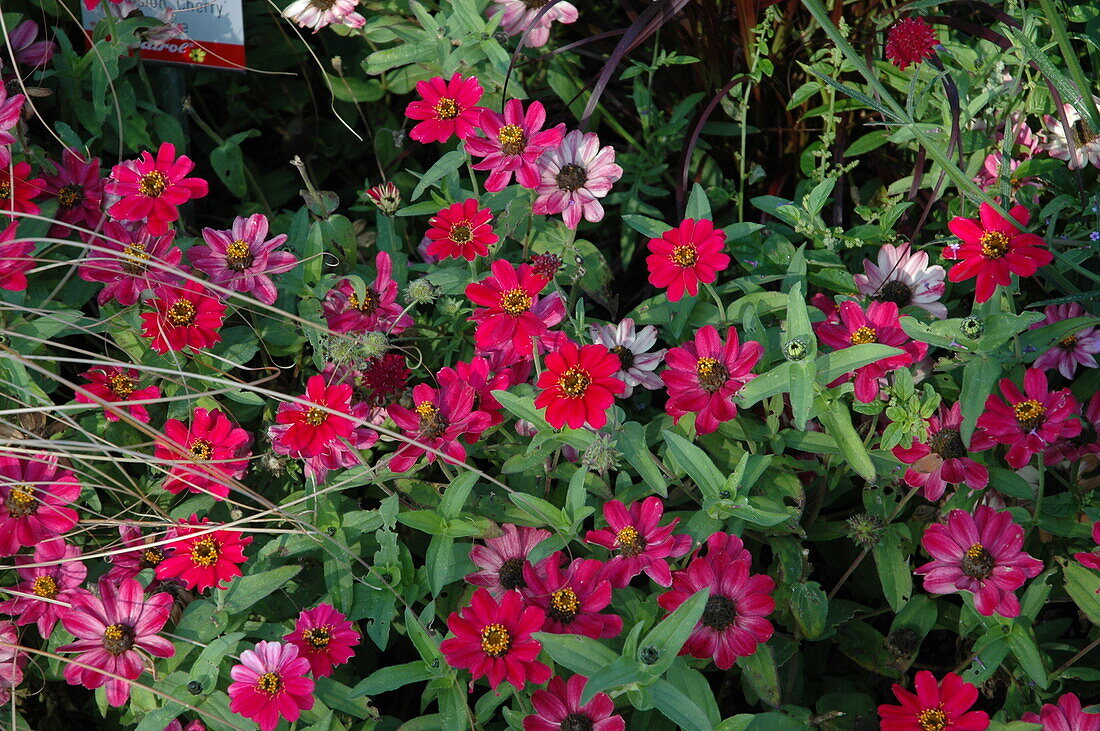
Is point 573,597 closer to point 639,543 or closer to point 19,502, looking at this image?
point 639,543

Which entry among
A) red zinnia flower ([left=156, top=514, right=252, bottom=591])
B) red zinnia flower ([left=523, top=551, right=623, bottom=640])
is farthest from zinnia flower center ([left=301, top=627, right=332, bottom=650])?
red zinnia flower ([left=523, top=551, right=623, bottom=640])

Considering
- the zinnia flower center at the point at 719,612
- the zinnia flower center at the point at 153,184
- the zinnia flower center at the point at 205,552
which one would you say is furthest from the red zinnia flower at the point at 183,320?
the zinnia flower center at the point at 719,612

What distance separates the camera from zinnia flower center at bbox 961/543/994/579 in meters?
1.05

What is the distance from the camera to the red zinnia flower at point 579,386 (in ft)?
3.39

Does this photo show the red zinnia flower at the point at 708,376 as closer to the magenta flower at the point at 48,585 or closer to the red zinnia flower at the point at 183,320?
the red zinnia flower at the point at 183,320

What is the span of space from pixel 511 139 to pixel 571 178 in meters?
0.11

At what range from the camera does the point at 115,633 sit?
44.1 inches

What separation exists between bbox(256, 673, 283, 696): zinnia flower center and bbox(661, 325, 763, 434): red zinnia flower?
0.51 m

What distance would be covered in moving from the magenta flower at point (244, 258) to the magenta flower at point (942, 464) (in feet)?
2.65

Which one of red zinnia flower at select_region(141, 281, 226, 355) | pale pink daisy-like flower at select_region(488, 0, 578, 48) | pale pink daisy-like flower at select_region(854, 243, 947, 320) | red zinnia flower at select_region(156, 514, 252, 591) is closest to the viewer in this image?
red zinnia flower at select_region(156, 514, 252, 591)

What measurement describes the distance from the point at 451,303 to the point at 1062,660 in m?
0.93

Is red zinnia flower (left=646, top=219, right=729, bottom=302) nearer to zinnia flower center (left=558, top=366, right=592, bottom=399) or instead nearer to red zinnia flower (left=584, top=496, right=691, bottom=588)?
zinnia flower center (left=558, top=366, right=592, bottom=399)

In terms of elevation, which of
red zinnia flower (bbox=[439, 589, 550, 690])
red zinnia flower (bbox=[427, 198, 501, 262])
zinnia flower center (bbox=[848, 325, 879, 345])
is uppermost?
red zinnia flower (bbox=[427, 198, 501, 262])

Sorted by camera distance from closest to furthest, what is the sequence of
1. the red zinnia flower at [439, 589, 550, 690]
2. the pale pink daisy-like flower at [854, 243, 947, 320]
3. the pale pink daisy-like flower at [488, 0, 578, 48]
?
1. the red zinnia flower at [439, 589, 550, 690]
2. the pale pink daisy-like flower at [854, 243, 947, 320]
3. the pale pink daisy-like flower at [488, 0, 578, 48]
